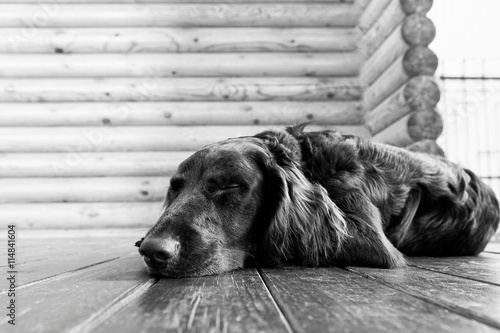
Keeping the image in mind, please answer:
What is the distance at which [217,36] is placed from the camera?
5.82m

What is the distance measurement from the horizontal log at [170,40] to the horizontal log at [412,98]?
57.2 inches

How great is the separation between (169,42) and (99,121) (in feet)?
4.29

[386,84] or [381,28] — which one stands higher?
[381,28]

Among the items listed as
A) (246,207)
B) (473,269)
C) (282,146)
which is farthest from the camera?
(282,146)

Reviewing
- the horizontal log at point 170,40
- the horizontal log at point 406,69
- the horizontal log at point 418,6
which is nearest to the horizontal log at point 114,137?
the horizontal log at point 406,69

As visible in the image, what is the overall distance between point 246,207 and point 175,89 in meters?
3.93

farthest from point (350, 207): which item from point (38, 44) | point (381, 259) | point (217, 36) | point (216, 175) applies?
point (38, 44)

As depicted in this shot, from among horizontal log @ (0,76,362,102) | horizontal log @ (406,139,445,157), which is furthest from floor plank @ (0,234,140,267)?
horizontal log @ (406,139,445,157)

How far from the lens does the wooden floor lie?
94 cm

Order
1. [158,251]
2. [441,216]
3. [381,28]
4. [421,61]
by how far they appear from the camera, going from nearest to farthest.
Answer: [158,251] < [441,216] < [421,61] < [381,28]

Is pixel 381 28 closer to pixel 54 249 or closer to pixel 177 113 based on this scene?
pixel 177 113

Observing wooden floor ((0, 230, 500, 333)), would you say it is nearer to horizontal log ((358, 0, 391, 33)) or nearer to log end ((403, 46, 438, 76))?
log end ((403, 46, 438, 76))

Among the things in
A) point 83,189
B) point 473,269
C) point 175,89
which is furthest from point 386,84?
point 83,189

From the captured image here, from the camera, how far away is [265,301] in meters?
1.20
